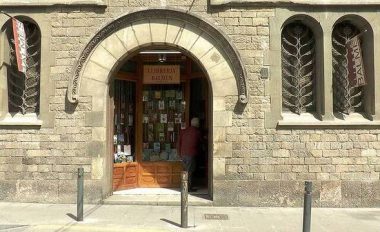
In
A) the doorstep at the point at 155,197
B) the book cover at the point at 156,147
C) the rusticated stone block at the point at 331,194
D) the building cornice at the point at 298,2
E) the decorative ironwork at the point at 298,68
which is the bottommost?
the doorstep at the point at 155,197

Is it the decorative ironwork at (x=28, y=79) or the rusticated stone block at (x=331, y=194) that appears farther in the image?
the decorative ironwork at (x=28, y=79)

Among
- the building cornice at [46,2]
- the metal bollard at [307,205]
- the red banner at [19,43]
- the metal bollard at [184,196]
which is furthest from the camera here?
the building cornice at [46,2]

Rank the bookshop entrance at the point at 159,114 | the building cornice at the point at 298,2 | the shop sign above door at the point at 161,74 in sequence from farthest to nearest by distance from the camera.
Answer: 1. the shop sign above door at the point at 161,74
2. the bookshop entrance at the point at 159,114
3. the building cornice at the point at 298,2

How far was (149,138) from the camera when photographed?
1171cm

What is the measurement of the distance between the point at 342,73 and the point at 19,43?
728 centimetres

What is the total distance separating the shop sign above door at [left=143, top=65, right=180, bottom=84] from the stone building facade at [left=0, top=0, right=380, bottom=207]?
171cm

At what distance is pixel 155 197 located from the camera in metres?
10.2

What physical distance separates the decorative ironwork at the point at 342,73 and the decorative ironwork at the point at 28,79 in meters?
6.90

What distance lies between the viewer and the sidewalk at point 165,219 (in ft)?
25.0

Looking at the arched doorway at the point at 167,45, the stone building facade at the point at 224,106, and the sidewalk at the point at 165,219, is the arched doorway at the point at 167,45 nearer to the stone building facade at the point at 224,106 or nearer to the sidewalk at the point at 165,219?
the stone building facade at the point at 224,106

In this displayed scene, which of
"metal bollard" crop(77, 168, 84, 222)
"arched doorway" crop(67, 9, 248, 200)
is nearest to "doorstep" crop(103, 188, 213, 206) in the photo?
"arched doorway" crop(67, 9, 248, 200)

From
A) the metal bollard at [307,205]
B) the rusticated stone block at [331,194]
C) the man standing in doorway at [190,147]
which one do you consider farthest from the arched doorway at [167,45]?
the metal bollard at [307,205]

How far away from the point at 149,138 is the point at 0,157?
3696 mm

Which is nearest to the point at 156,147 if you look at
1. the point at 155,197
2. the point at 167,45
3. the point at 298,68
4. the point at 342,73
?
the point at 155,197
